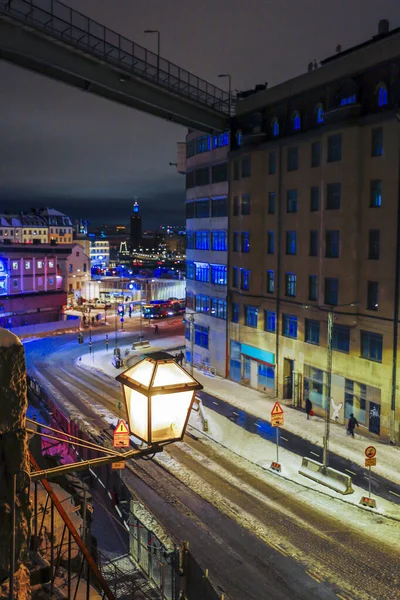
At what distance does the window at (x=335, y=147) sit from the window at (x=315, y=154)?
1.93 meters

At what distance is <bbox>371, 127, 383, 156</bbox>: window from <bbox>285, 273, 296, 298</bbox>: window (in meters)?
10.4

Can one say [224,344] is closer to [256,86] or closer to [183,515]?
[256,86]

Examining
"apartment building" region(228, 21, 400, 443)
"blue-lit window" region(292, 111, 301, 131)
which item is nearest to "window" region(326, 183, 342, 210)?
"apartment building" region(228, 21, 400, 443)

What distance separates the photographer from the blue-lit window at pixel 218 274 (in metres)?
46.6

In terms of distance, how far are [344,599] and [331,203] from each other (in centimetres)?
2418

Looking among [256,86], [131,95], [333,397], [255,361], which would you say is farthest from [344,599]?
[256,86]

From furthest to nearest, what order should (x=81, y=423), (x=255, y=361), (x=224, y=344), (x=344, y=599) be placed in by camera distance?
(x=224, y=344) → (x=255, y=361) → (x=81, y=423) → (x=344, y=599)

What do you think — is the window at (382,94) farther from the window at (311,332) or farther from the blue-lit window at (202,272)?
the blue-lit window at (202,272)

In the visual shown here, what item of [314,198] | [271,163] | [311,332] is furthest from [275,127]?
[311,332]

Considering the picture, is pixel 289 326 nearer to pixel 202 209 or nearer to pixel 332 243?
pixel 332 243

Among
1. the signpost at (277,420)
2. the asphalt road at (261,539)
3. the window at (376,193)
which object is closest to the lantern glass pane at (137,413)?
the asphalt road at (261,539)

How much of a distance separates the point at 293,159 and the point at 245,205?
19.0 feet

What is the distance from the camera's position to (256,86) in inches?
1863

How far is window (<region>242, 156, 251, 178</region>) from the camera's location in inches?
1663
